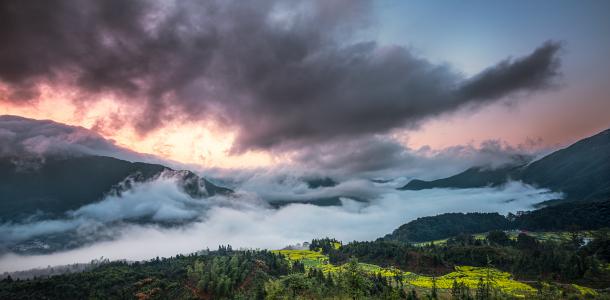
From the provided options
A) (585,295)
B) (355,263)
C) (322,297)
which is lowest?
(585,295)

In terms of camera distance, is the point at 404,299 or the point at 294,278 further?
the point at 404,299

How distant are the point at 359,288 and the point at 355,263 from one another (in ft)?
38.4

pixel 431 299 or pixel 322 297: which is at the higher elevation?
pixel 322 297

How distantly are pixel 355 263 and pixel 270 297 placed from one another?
4777cm

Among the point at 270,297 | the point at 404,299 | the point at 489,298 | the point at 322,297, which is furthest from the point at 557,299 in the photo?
the point at 270,297

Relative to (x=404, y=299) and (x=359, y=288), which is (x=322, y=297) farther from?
(x=404, y=299)

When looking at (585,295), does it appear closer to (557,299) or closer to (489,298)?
(557,299)

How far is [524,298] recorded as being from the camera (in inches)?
7087

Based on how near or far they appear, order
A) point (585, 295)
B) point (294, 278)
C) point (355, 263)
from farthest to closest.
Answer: point (585, 295) → point (294, 278) → point (355, 263)

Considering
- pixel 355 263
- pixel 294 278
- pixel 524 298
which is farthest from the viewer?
pixel 524 298

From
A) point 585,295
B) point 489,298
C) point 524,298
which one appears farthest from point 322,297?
point 585,295

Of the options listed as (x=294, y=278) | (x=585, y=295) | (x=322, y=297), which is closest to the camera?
(x=322, y=297)

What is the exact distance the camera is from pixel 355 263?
4636 inches

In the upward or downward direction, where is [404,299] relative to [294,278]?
downward
